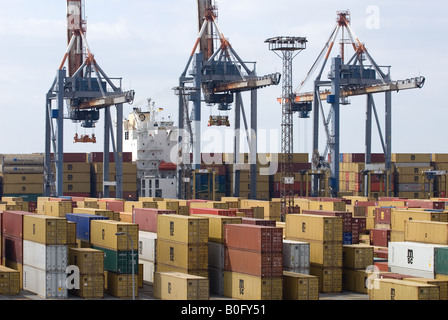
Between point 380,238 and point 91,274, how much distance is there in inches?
862

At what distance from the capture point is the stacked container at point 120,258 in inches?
1673

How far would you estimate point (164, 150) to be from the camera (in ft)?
345

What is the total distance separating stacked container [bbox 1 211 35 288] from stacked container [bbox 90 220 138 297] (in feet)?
15.9

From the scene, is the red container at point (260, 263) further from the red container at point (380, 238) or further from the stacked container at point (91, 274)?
the red container at point (380, 238)

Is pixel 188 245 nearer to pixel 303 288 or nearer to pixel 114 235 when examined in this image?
pixel 114 235

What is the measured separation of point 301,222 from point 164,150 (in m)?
58.2

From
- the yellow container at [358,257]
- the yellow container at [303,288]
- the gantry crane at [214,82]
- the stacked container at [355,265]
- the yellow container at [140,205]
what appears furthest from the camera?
the gantry crane at [214,82]

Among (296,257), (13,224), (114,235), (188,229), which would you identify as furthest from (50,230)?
(296,257)

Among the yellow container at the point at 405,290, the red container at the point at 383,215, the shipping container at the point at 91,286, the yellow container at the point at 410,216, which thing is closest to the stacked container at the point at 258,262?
the yellow container at the point at 405,290

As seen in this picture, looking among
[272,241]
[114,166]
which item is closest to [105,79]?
[114,166]

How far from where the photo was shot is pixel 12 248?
4750 centimetres

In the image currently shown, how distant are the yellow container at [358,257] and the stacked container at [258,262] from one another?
6924 mm

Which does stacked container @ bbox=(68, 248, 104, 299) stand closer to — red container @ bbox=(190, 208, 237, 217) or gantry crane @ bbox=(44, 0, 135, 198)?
red container @ bbox=(190, 208, 237, 217)
